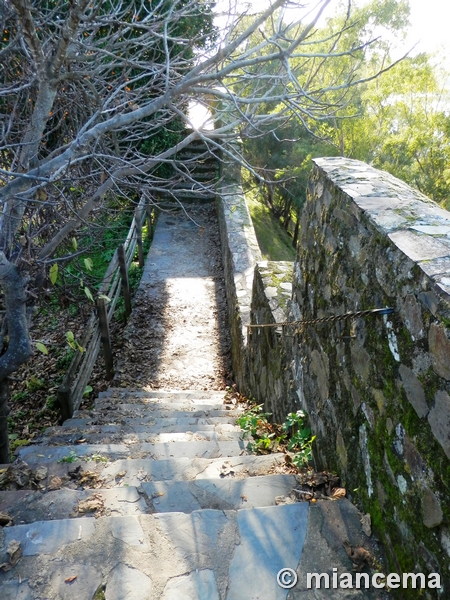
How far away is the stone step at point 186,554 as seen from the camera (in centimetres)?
154

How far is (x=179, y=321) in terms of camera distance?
23.4 feet

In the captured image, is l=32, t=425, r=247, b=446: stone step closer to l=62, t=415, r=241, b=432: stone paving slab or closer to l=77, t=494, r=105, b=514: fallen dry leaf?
l=62, t=415, r=241, b=432: stone paving slab

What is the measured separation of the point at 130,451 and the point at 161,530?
1.22m

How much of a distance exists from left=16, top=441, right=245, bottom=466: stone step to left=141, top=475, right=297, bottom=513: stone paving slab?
0.63 meters

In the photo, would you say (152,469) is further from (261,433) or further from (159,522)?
(261,433)

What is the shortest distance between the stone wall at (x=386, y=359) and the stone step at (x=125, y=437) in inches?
38.0

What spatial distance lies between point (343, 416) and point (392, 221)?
94cm

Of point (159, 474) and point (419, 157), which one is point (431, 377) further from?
point (419, 157)

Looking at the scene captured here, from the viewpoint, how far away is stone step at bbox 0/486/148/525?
Answer: 198 cm

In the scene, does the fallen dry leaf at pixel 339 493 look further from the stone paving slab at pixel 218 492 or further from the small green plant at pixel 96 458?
the small green plant at pixel 96 458

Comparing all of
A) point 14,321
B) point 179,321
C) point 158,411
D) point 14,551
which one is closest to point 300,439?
point 14,551

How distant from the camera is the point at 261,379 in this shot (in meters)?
4.09

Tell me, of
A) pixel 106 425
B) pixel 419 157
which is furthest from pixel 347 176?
pixel 419 157

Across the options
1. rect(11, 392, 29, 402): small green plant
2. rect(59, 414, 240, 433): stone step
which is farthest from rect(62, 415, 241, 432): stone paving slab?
rect(11, 392, 29, 402): small green plant
